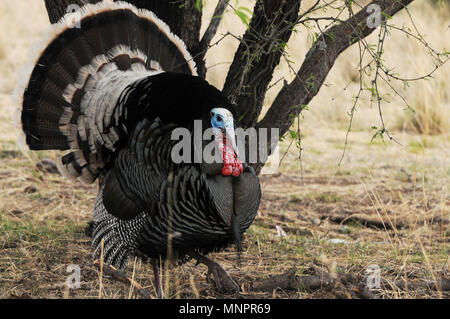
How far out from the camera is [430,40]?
11273 millimetres

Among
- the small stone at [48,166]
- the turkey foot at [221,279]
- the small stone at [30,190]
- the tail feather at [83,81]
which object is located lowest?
the turkey foot at [221,279]

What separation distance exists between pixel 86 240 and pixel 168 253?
55.6 inches

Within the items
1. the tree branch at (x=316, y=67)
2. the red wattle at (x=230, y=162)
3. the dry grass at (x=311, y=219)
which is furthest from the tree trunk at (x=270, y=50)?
the red wattle at (x=230, y=162)

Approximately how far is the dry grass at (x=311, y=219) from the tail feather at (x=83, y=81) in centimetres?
78

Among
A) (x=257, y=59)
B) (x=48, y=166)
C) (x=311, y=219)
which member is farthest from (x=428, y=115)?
(x=257, y=59)

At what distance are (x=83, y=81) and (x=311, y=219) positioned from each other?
2.46 metres

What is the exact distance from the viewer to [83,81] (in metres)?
4.10

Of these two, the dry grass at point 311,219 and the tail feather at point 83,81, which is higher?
the tail feather at point 83,81

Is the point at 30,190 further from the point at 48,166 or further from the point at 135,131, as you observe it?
the point at 135,131

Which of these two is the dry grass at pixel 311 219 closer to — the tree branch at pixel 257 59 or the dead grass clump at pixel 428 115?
the dead grass clump at pixel 428 115

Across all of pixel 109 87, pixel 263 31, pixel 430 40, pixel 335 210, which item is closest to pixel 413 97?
pixel 430 40

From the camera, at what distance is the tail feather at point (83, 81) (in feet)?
13.2

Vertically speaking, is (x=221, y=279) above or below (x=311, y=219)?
below
